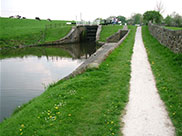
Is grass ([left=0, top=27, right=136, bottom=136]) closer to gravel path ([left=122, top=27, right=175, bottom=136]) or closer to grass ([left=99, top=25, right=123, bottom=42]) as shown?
gravel path ([left=122, top=27, right=175, bottom=136])

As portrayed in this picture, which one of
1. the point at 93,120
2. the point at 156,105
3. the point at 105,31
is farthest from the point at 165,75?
the point at 105,31

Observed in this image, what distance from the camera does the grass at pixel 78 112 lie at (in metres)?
4.63

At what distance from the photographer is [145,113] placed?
17.3 ft

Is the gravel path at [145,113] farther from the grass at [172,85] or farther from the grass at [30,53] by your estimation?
the grass at [30,53]

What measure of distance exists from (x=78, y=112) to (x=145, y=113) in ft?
6.33

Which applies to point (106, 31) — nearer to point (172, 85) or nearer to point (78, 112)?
point (172, 85)

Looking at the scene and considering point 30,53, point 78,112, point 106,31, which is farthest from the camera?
point 106,31

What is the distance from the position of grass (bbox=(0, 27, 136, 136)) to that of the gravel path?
26 cm

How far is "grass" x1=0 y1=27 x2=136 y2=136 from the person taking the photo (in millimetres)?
4629

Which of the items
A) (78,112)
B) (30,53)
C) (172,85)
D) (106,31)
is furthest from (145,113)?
(106,31)

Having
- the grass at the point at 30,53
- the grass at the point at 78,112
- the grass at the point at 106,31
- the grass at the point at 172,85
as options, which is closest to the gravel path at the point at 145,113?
the grass at the point at 172,85

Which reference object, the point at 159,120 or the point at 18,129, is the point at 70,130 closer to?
the point at 18,129

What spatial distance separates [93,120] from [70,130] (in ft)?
2.38

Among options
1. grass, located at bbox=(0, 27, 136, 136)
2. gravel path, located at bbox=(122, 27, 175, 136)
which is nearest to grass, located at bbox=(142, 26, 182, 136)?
gravel path, located at bbox=(122, 27, 175, 136)
